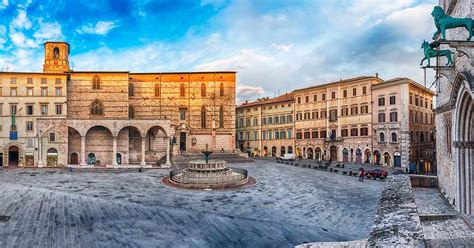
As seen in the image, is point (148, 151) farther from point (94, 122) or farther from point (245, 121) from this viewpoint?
point (245, 121)

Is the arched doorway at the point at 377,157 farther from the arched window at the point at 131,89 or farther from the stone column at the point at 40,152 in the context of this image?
the stone column at the point at 40,152

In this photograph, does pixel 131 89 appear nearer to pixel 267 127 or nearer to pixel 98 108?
pixel 98 108

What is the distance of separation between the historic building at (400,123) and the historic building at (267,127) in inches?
595

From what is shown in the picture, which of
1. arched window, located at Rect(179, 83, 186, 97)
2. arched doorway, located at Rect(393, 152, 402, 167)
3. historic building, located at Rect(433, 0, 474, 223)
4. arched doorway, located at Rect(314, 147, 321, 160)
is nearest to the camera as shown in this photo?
historic building, located at Rect(433, 0, 474, 223)

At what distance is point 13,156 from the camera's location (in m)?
39.2

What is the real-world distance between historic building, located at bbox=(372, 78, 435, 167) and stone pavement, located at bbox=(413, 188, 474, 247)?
84.6 feet

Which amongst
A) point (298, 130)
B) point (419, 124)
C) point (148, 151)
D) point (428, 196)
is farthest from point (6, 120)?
point (419, 124)

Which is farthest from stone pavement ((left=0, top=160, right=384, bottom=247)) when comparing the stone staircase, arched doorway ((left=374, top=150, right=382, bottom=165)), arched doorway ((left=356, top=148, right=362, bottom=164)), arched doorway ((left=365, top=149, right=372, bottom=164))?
arched doorway ((left=356, top=148, right=362, bottom=164))

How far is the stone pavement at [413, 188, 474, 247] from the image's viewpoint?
24.6 ft

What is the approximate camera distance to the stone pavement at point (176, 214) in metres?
13.0

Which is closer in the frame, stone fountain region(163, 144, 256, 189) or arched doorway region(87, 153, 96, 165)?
stone fountain region(163, 144, 256, 189)

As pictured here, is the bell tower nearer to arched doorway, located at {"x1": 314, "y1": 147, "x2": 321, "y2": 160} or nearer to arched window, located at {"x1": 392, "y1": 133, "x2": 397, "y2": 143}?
arched doorway, located at {"x1": 314, "y1": 147, "x2": 321, "y2": 160}

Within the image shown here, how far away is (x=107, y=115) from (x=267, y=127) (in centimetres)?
2708

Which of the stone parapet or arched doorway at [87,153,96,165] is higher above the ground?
the stone parapet
